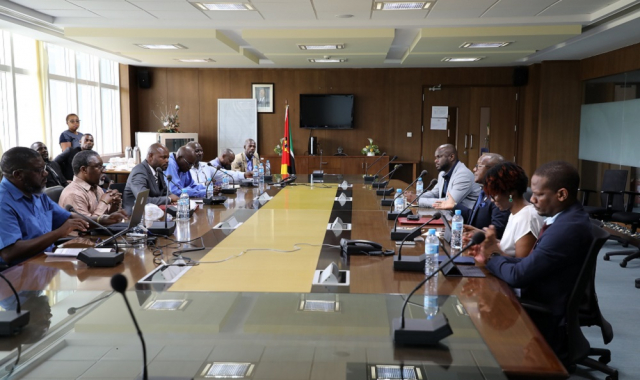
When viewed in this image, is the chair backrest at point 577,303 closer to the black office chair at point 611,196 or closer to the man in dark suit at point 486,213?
the man in dark suit at point 486,213

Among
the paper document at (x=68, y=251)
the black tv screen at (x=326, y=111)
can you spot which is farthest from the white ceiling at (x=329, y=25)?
the paper document at (x=68, y=251)

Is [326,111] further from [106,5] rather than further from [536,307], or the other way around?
[536,307]

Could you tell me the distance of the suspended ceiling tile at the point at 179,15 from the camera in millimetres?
6648

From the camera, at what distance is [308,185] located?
6.87 metres

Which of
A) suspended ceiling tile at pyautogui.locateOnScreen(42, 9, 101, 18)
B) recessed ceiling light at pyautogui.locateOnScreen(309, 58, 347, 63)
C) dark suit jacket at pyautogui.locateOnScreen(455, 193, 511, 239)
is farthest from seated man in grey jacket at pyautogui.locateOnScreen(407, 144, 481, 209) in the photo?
recessed ceiling light at pyautogui.locateOnScreen(309, 58, 347, 63)

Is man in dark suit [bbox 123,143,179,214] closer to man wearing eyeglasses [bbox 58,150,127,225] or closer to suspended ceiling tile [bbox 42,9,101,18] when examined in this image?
man wearing eyeglasses [bbox 58,150,127,225]

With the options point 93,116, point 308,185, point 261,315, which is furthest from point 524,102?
point 261,315

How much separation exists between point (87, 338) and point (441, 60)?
9.65 meters

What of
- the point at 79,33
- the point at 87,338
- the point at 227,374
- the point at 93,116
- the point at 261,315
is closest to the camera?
the point at 227,374

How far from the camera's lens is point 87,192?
410 cm

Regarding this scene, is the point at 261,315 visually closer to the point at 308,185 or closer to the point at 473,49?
the point at 308,185

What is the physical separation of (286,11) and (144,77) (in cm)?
600

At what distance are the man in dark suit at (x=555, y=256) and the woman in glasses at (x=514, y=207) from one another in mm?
325

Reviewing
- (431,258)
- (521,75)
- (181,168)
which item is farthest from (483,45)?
(431,258)
